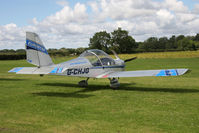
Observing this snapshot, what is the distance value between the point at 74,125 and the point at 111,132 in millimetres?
912

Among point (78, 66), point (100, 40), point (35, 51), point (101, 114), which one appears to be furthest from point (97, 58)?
point (100, 40)

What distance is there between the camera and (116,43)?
85.1m

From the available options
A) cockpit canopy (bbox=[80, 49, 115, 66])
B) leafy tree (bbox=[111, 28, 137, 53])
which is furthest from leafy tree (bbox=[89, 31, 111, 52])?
cockpit canopy (bbox=[80, 49, 115, 66])

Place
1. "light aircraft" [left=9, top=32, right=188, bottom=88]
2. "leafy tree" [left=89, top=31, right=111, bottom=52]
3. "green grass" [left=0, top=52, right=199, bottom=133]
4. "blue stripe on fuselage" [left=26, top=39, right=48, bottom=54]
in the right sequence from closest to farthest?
1. "green grass" [left=0, top=52, right=199, bottom=133]
2. "light aircraft" [left=9, top=32, right=188, bottom=88]
3. "blue stripe on fuselage" [left=26, top=39, right=48, bottom=54]
4. "leafy tree" [left=89, top=31, right=111, bottom=52]

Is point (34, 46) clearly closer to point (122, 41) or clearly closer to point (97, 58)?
point (97, 58)

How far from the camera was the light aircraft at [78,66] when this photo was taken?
29.2 ft

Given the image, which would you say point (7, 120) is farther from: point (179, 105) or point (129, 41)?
point (129, 41)

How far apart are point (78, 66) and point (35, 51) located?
6.14ft

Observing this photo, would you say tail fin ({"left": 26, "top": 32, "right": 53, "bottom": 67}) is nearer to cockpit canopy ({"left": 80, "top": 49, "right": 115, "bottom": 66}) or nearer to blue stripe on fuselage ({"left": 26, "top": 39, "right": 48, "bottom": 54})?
blue stripe on fuselage ({"left": 26, "top": 39, "right": 48, "bottom": 54})

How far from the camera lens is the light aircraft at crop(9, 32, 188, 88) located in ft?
29.2

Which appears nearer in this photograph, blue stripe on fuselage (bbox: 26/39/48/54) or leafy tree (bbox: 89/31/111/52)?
blue stripe on fuselage (bbox: 26/39/48/54)

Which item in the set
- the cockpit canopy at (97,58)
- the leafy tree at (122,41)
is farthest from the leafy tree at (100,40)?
the cockpit canopy at (97,58)

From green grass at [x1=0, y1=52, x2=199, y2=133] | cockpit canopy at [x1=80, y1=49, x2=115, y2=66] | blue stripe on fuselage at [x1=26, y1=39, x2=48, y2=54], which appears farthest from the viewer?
cockpit canopy at [x1=80, y1=49, x2=115, y2=66]

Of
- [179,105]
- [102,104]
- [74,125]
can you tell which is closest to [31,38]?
[102,104]
